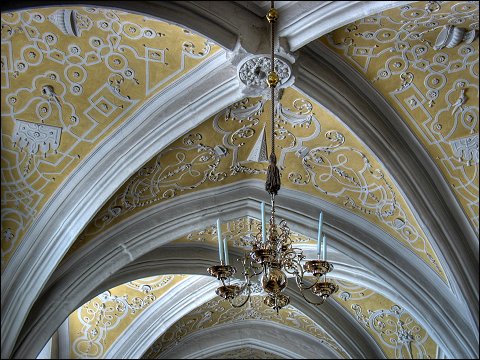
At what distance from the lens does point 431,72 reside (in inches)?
282

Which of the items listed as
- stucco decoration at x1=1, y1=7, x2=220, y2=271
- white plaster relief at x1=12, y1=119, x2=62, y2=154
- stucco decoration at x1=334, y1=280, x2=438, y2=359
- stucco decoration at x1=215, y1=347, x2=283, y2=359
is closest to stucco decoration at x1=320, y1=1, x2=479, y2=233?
stucco decoration at x1=1, y1=7, x2=220, y2=271

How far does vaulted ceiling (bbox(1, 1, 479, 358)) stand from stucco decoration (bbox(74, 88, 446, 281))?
0.06 feet

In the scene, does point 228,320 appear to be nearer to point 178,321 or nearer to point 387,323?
point 178,321

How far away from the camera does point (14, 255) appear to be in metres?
7.53

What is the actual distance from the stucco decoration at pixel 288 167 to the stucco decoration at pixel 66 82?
2.12 feet

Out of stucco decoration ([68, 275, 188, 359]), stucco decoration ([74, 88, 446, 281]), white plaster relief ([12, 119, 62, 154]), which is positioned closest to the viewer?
white plaster relief ([12, 119, 62, 154])

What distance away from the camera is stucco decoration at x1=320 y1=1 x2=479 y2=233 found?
22.0 ft

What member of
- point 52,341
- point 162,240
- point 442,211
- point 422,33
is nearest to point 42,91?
point 162,240

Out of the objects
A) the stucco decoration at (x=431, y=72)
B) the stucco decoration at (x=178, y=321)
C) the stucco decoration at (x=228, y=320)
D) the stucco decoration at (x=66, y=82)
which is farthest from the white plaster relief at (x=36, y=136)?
the stucco decoration at (x=228, y=320)

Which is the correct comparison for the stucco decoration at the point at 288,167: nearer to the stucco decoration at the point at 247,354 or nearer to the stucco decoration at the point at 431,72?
the stucco decoration at the point at 431,72

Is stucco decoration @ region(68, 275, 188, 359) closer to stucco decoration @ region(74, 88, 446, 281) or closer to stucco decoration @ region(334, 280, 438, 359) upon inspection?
stucco decoration @ region(334, 280, 438, 359)

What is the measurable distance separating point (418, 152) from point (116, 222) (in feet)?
9.52

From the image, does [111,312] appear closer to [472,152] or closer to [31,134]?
[31,134]

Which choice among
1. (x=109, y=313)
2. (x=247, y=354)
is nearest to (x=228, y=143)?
(x=109, y=313)
